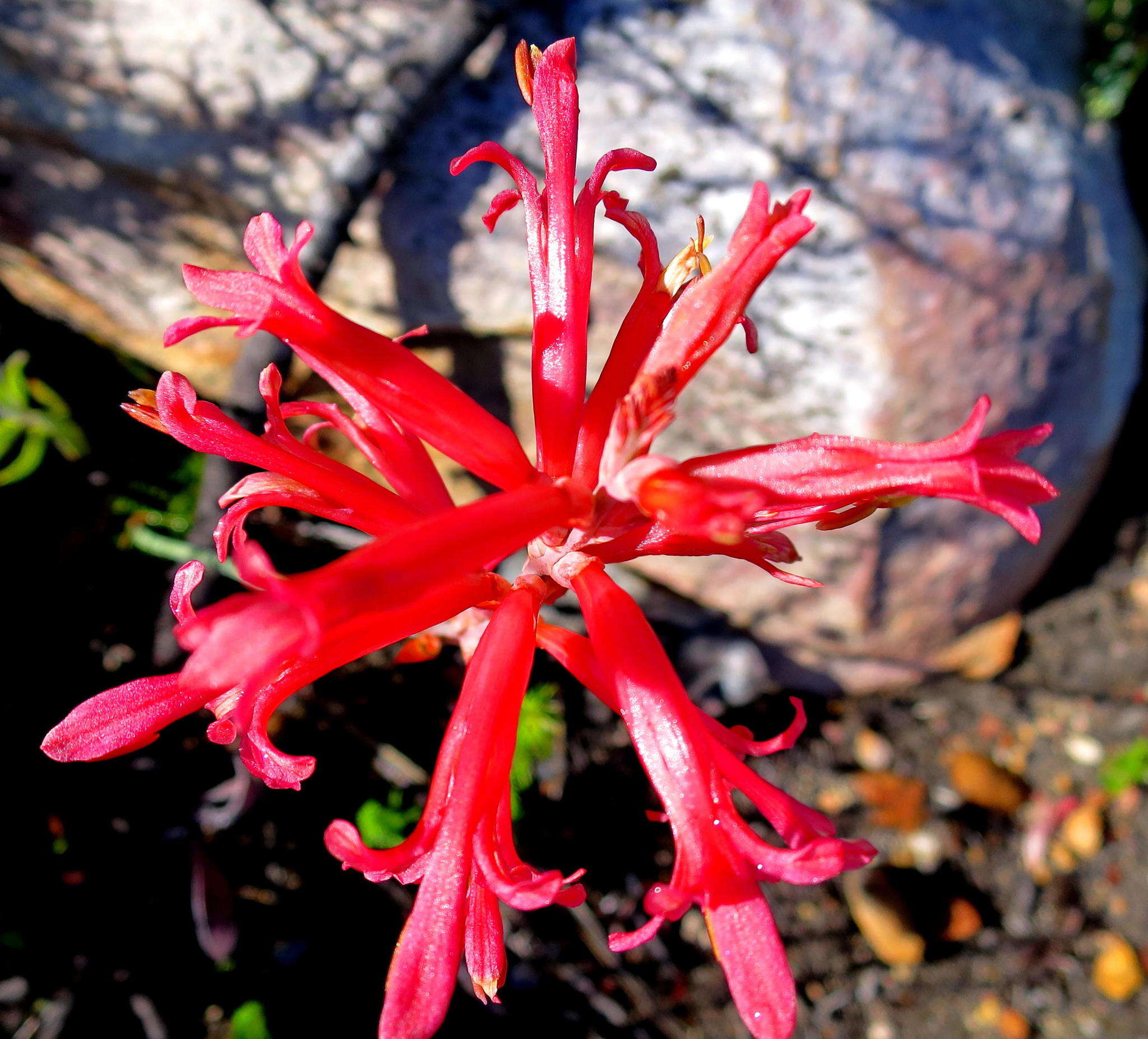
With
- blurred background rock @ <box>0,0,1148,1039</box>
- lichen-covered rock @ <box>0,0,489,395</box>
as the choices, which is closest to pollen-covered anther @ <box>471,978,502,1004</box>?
blurred background rock @ <box>0,0,1148,1039</box>

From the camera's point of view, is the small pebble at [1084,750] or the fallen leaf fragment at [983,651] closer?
the fallen leaf fragment at [983,651]

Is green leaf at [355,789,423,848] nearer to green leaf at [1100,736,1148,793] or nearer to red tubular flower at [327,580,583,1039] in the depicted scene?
red tubular flower at [327,580,583,1039]

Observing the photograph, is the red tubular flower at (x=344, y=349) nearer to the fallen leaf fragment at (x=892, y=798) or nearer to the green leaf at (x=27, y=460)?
the green leaf at (x=27, y=460)

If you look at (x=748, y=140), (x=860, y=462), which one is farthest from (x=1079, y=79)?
(x=860, y=462)

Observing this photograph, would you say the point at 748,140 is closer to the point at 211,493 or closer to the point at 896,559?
the point at 896,559

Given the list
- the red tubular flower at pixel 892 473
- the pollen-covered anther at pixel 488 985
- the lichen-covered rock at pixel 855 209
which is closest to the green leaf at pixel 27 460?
the lichen-covered rock at pixel 855 209

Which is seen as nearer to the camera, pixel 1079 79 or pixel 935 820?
pixel 1079 79

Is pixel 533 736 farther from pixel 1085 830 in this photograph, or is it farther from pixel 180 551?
pixel 1085 830
